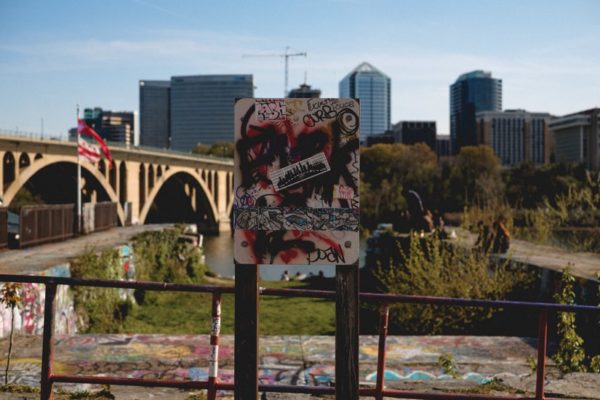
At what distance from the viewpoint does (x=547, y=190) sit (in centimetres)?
7250

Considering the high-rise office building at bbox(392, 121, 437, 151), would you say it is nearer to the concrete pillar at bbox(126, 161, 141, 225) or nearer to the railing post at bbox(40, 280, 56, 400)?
the concrete pillar at bbox(126, 161, 141, 225)

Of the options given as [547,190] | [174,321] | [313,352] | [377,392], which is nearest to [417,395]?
[377,392]

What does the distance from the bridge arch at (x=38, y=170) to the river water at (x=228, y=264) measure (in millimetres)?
6728

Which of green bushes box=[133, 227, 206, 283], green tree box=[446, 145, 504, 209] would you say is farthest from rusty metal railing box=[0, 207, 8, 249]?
green tree box=[446, 145, 504, 209]

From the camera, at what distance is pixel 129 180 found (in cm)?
4531

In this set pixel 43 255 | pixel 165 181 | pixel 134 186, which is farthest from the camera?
pixel 165 181

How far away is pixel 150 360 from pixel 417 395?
211 inches

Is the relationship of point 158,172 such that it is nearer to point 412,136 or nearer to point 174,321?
point 174,321

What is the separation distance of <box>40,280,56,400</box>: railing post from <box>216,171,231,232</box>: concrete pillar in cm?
6520

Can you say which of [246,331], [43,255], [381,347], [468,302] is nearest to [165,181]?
[43,255]

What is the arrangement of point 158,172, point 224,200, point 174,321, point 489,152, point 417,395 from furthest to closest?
point 489,152 < point 224,200 < point 158,172 < point 174,321 < point 417,395

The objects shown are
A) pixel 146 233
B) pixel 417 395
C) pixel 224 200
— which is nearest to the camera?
pixel 417 395

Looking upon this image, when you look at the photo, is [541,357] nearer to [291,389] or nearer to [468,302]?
[468,302]

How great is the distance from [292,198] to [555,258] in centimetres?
1529
